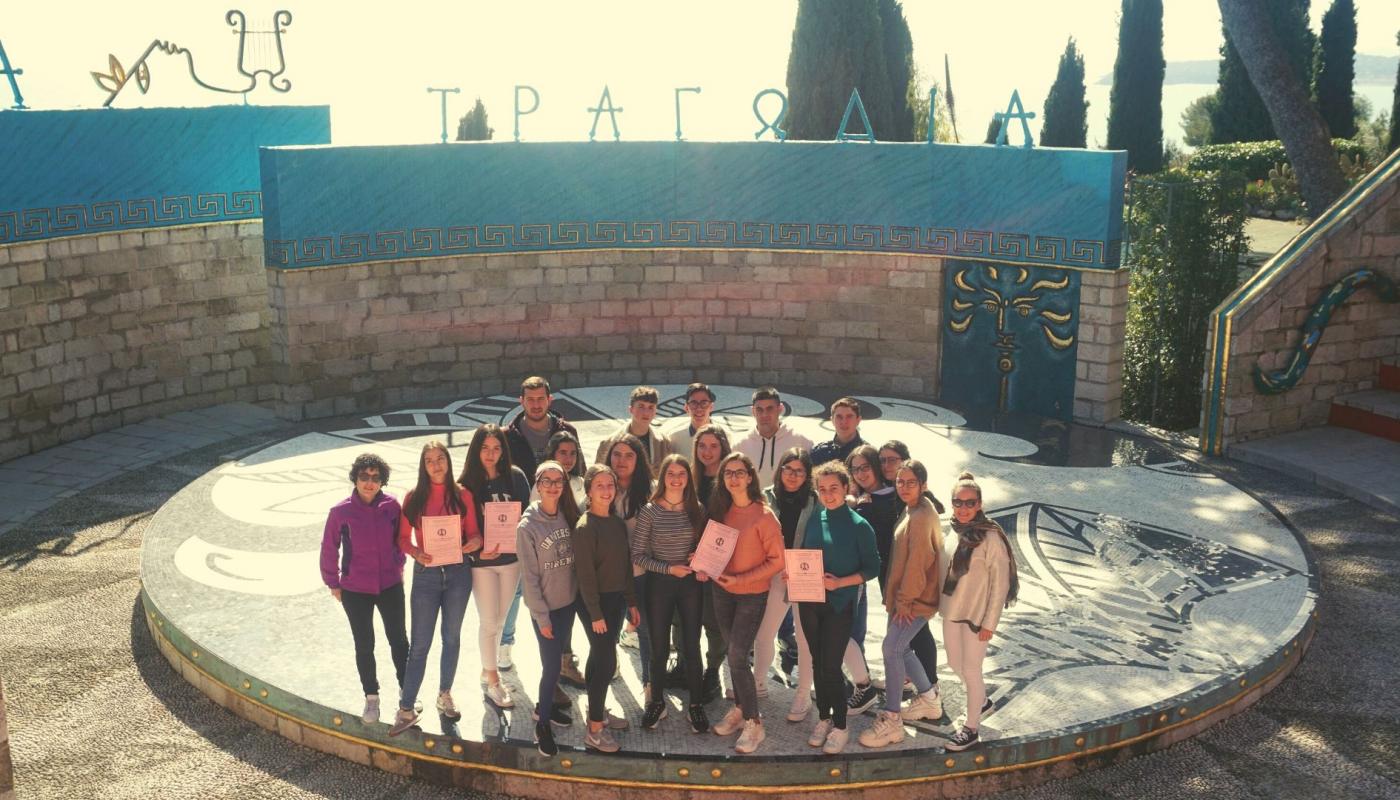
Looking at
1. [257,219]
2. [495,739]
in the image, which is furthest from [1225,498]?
[257,219]

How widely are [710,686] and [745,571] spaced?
45.4 inches

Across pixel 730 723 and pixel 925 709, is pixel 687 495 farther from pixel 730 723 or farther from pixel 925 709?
pixel 925 709

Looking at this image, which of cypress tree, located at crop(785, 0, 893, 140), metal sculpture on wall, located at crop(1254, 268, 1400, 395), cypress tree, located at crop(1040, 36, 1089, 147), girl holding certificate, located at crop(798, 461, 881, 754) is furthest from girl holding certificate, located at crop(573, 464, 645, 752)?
cypress tree, located at crop(1040, 36, 1089, 147)

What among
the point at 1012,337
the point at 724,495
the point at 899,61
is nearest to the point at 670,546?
the point at 724,495

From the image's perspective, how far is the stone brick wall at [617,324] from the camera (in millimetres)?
18281

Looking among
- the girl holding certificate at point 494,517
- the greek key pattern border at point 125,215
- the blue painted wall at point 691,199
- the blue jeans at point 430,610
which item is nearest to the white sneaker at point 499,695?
the girl holding certificate at point 494,517

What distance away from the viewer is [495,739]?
30.2 feet

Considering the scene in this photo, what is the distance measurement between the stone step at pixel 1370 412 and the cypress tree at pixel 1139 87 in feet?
74.2

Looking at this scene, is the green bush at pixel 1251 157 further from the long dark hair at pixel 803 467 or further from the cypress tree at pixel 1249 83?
the long dark hair at pixel 803 467

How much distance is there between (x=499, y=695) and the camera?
970cm

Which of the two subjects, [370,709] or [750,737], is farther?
[370,709]

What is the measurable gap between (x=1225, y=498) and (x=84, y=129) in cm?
1350

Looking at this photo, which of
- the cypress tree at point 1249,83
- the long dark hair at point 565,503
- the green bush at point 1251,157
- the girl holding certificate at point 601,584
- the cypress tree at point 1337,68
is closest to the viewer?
the girl holding certificate at point 601,584

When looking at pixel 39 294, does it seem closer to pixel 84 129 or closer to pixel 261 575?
pixel 84 129
